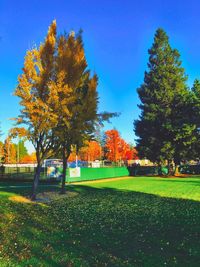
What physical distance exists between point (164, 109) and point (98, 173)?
15.5 metres

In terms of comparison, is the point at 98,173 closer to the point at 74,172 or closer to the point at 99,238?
the point at 74,172

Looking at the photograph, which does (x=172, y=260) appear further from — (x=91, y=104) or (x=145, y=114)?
(x=145, y=114)

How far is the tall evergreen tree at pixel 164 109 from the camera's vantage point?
4931 cm

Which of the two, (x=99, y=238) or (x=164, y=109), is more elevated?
(x=164, y=109)

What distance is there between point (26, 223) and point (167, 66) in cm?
4602

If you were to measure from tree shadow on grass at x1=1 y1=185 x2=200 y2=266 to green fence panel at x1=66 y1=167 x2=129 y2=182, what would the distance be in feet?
77.1

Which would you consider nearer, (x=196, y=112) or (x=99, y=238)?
(x=99, y=238)

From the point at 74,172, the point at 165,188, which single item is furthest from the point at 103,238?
the point at 74,172

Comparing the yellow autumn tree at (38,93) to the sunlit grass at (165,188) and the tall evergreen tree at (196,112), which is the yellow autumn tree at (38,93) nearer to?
the sunlit grass at (165,188)

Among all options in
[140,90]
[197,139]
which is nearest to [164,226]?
[197,139]

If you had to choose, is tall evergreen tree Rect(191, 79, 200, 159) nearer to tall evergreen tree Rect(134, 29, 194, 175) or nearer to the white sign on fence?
tall evergreen tree Rect(134, 29, 194, 175)

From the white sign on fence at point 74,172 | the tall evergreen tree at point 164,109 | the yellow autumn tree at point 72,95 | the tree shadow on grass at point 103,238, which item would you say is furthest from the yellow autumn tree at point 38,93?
the tall evergreen tree at point 164,109

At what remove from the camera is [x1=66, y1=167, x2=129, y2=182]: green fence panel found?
38.9 m

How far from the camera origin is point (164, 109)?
50750mm
